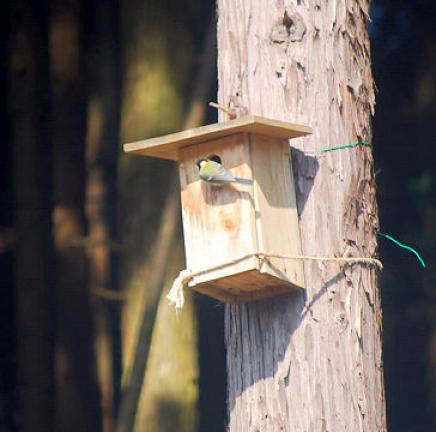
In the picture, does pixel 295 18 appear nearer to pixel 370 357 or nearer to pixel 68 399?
pixel 370 357

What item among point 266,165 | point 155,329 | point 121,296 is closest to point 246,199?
point 266,165

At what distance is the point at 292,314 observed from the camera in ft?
11.4

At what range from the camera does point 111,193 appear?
21.8 ft

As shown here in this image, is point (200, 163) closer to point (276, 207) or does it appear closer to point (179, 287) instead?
point (276, 207)

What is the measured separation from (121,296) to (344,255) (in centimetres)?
297

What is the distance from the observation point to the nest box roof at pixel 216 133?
3.38 metres

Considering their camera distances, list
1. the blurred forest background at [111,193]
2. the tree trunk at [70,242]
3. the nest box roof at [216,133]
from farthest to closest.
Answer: the tree trunk at [70,242] → the blurred forest background at [111,193] → the nest box roof at [216,133]

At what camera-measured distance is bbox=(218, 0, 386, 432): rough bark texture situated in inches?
135

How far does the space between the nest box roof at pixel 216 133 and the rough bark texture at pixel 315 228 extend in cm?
14

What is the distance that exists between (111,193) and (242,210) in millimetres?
3269

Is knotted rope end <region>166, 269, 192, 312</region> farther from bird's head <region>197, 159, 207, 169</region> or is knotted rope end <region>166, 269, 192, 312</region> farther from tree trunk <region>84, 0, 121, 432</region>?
tree trunk <region>84, 0, 121, 432</region>

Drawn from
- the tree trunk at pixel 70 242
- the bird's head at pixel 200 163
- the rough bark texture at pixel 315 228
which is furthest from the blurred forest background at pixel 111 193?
the bird's head at pixel 200 163

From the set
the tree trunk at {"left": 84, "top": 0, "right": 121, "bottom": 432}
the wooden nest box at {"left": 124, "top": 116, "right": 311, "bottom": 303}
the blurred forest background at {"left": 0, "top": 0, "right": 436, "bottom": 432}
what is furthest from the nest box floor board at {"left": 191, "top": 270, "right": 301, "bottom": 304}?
the tree trunk at {"left": 84, "top": 0, "right": 121, "bottom": 432}

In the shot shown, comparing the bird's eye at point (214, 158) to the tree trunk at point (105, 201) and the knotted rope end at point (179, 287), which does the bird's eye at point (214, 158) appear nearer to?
the knotted rope end at point (179, 287)
